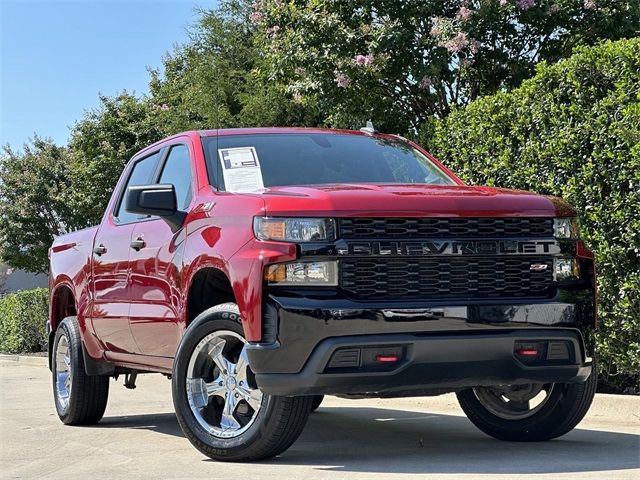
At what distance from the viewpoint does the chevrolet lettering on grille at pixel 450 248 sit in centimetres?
598

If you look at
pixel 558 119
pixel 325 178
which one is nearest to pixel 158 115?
pixel 558 119

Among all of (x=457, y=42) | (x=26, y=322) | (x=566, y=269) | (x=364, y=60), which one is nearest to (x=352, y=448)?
(x=566, y=269)

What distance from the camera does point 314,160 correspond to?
741 cm

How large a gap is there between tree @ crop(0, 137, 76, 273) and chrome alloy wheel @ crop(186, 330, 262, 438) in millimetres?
26674

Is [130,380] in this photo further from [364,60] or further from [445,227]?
[364,60]

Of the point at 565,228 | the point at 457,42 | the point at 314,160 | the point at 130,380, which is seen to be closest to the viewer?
the point at 565,228

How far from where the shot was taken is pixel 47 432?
890cm

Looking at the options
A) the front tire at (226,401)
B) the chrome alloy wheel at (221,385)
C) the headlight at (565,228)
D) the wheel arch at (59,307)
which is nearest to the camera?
the front tire at (226,401)

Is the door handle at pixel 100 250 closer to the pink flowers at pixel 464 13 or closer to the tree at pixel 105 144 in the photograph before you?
the pink flowers at pixel 464 13

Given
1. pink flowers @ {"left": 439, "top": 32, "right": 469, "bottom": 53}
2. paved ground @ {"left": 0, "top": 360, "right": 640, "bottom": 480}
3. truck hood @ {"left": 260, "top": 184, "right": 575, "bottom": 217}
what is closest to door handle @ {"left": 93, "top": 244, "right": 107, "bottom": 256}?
paved ground @ {"left": 0, "top": 360, "right": 640, "bottom": 480}

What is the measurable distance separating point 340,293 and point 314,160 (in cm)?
170

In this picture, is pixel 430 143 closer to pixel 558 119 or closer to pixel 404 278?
pixel 558 119

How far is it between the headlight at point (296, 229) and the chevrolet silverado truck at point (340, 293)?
0.01 meters

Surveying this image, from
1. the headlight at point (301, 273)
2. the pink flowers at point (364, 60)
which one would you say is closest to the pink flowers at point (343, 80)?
the pink flowers at point (364, 60)
